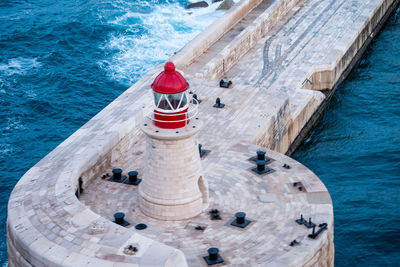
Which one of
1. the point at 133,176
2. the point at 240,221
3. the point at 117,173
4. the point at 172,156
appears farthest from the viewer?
the point at 117,173


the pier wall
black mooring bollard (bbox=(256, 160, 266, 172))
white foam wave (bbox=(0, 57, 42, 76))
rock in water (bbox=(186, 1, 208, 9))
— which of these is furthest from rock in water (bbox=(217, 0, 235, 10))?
black mooring bollard (bbox=(256, 160, 266, 172))

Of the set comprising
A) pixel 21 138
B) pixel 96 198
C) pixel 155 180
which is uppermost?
pixel 155 180

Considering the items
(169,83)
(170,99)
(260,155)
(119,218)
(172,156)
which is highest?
(169,83)

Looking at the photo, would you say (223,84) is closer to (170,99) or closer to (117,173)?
(117,173)

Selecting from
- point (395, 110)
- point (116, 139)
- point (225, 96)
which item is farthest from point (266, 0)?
point (116, 139)

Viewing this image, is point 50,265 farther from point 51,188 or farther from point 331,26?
point 331,26

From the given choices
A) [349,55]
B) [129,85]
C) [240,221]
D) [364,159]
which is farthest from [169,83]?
[349,55]

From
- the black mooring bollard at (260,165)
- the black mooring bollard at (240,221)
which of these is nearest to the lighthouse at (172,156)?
the black mooring bollard at (240,221)

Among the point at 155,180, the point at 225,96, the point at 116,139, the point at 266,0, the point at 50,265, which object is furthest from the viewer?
the point at 266,0
